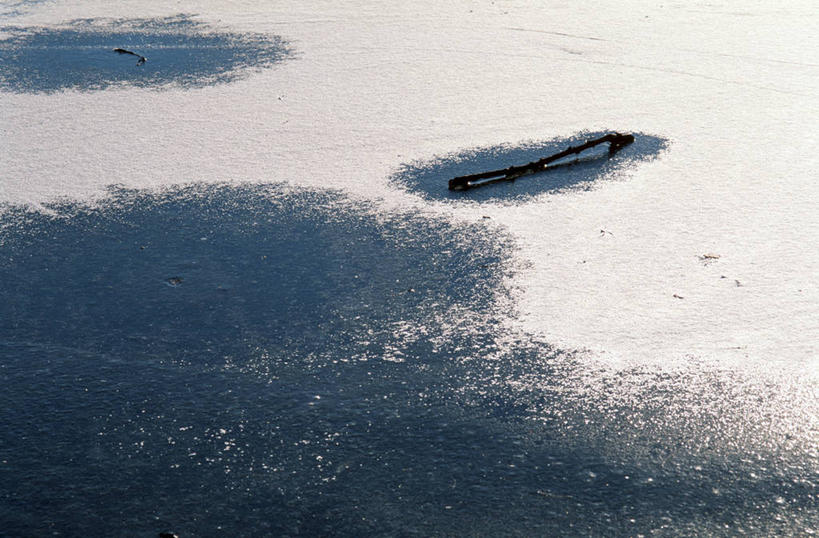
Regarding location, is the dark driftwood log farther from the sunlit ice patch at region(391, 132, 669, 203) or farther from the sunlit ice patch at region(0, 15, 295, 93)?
the sunlit ice patch at region(0, 15, 295, 93)

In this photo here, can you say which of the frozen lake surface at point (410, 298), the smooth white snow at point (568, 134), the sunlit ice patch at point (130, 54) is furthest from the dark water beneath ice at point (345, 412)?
the sunlit ice patch at point (130, 54)

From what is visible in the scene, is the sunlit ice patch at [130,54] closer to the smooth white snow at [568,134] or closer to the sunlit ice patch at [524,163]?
the smooth white snow at [568,134]

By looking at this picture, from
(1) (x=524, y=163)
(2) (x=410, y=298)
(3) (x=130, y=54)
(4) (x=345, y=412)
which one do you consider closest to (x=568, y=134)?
(1) (x=524, y=163)

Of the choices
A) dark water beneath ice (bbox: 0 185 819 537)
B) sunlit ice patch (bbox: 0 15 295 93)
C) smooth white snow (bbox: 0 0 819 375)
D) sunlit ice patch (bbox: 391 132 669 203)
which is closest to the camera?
dark water beneath ice (bbox: 0 185 819 537)

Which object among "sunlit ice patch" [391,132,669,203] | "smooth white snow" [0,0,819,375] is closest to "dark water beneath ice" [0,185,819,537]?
"smooth white snow" [0,0,819,375]

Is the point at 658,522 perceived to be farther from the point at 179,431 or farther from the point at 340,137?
the point at 340,137

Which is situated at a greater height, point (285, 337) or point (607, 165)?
point (607, 165)

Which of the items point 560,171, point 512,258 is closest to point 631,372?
point 512,258
